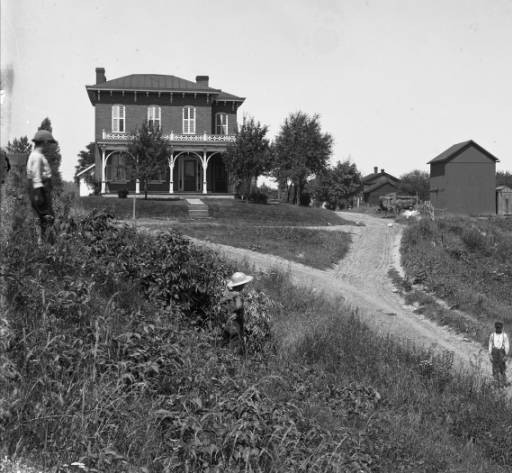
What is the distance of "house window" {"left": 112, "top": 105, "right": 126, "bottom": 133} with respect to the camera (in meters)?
43.3

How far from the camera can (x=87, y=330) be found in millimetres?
6262

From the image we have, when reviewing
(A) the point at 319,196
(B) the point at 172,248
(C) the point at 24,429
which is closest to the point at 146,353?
(C) the point at 24,429

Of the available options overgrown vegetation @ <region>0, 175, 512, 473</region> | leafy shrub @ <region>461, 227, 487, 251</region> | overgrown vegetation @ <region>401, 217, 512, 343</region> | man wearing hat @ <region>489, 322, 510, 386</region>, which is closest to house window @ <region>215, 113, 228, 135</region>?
overgrown vegetation @ <region>401, 217, 512, 343</region>

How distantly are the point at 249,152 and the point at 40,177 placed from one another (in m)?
31.5

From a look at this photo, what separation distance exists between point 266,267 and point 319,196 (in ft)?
162

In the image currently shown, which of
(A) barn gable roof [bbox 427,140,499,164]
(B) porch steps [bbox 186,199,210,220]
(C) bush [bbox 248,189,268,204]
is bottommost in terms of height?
(B) porch steps [bbox 186,199,210,220]

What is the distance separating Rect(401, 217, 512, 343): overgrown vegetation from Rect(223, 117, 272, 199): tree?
11849mm

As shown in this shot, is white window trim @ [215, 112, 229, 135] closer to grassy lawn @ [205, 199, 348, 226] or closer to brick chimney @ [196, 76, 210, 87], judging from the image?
brick chimney @ [196, 76, 210, 87]

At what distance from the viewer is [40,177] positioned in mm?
8320

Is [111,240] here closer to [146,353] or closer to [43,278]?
[43,278]

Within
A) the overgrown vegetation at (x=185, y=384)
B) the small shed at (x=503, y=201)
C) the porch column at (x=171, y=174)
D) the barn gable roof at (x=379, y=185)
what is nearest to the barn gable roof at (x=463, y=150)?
the small shed at (x=503, y=201)

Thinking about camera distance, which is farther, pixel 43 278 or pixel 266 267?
pixel 266 267

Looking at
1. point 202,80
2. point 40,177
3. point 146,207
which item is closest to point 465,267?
point 146,207

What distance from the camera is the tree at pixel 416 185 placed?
9025cm
